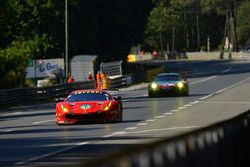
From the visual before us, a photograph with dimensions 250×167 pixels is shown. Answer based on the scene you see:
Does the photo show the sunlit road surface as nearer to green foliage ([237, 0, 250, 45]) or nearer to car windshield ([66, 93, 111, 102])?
car windshield ([66, 93, 111, 102])

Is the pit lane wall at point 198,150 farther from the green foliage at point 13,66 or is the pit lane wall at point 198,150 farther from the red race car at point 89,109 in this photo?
the green foliage at point 13,66

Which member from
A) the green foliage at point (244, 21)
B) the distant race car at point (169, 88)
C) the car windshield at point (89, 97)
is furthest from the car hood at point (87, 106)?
the green foliage at point (244, 21)

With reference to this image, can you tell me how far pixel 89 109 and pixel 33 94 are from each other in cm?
2156

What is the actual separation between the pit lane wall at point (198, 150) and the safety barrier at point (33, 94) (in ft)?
115

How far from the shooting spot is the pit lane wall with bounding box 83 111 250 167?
217 inches

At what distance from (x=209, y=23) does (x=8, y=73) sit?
12351 centimetres

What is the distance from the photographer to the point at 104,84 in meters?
57.5

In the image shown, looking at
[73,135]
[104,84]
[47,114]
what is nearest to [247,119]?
[73,135]

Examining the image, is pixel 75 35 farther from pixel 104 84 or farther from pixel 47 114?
pixel 47 114

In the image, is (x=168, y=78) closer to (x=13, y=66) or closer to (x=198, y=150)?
(x=13, y=66)

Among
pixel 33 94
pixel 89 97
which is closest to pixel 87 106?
pixel 89 97

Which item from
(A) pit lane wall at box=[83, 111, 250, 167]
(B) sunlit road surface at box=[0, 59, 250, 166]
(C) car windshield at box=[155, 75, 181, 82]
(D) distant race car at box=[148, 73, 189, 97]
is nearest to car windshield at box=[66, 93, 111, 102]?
(B) sunlit road surface at box=[0, 59, 250, 166]

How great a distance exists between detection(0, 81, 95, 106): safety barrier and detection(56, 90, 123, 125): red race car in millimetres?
17184

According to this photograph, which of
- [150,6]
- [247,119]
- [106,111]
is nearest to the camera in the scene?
[247,119]
